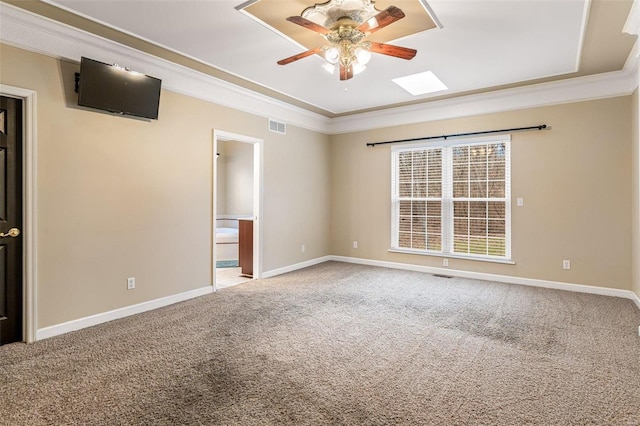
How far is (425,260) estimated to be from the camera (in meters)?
5.85

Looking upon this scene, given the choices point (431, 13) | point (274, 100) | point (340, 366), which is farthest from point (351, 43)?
point (274, 100)

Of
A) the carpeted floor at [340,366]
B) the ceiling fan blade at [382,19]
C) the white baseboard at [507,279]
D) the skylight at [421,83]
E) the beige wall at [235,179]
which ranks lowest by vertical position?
the carpeted floor at [340,366]

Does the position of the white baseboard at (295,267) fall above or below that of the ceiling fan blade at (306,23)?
below

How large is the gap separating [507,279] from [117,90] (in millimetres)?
5633

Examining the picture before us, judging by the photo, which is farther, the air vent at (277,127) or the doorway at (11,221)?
the air vent at (277,127)

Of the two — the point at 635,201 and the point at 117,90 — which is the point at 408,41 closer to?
the point at 117,90

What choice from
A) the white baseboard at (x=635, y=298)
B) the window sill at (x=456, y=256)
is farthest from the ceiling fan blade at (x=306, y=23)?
the white baseboard at (x=635, y=298)

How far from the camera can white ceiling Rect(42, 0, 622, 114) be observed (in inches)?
109

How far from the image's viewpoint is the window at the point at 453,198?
5.20m

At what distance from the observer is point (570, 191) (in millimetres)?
4617

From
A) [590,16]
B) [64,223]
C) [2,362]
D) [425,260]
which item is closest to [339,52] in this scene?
[590,16]

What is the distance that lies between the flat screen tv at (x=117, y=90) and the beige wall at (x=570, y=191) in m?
4.20

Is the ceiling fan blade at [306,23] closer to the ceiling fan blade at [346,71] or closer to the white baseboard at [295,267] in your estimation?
the ceiling fan blade at [346,71]

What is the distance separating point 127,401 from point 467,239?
498 centimetres
